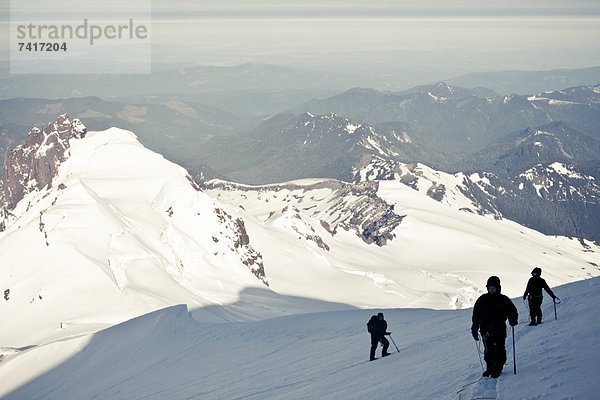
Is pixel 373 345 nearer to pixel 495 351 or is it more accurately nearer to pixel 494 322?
pixel 495 351

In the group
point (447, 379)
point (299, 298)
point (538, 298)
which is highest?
point (538, 298)

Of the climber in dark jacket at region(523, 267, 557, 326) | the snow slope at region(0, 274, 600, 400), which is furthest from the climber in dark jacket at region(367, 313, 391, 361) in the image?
the climber in dark jacket at region(523, 267, 557, 326)

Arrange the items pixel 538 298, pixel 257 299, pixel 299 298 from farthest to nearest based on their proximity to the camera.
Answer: pixel 299 298
pixel 257 299
pixel 538 298

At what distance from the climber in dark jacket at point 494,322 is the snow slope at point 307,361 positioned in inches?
21.6

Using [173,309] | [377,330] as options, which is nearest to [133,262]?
[173,309]

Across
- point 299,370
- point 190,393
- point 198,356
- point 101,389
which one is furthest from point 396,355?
point 101,389

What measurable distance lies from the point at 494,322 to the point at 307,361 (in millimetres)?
18434

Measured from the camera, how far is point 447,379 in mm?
18875

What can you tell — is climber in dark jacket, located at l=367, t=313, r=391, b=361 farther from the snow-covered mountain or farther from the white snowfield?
the snow-covered mountain

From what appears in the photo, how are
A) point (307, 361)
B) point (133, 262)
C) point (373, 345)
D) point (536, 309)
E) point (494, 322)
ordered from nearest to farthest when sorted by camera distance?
1. point (494, 322)
2. point (536, 309)
3. point (373, 345)
4. point (307, 361)
5. point (133, 262)

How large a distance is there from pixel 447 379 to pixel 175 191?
161m

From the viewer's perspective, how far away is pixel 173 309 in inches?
2458

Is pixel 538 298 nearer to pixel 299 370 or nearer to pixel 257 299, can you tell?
pixel 299 370

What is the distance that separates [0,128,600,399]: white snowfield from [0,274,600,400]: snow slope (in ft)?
0.60
